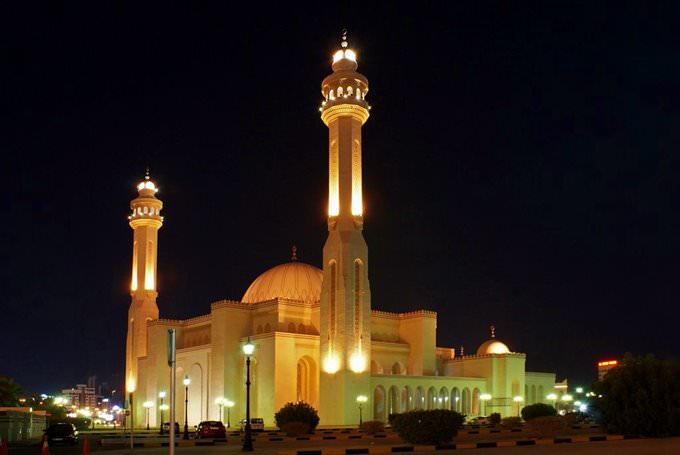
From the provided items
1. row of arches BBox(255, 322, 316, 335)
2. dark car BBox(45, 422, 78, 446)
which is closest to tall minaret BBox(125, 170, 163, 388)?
row of arches BBox(255, 322, 316, 335)

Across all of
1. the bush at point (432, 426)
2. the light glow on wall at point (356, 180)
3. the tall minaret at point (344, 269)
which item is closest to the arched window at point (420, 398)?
the tall minaret at point (344, 269)

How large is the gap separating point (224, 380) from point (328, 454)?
Answer: 31.2 metres

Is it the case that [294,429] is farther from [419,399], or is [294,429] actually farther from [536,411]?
[536,411]

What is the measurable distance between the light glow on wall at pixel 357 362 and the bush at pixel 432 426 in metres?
21.0

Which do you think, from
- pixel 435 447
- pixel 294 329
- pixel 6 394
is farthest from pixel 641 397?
pixel 6 394

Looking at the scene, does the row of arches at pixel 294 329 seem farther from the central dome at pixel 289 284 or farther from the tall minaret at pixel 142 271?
the tall minaret at pixel 142 271

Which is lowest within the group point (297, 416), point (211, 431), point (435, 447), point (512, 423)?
point (512, 423)

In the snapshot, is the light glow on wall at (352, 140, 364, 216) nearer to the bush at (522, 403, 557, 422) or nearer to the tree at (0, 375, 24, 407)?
the bush at (522, 403, 557, 422)

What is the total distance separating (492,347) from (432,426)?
136 feet

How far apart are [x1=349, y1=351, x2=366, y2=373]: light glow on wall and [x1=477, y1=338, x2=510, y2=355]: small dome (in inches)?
787

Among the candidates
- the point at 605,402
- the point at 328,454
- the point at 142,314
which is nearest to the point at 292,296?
the point at 142,314

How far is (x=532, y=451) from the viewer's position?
64.3 ft

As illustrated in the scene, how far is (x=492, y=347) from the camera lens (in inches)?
2489

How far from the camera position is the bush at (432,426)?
2289 centimetres
